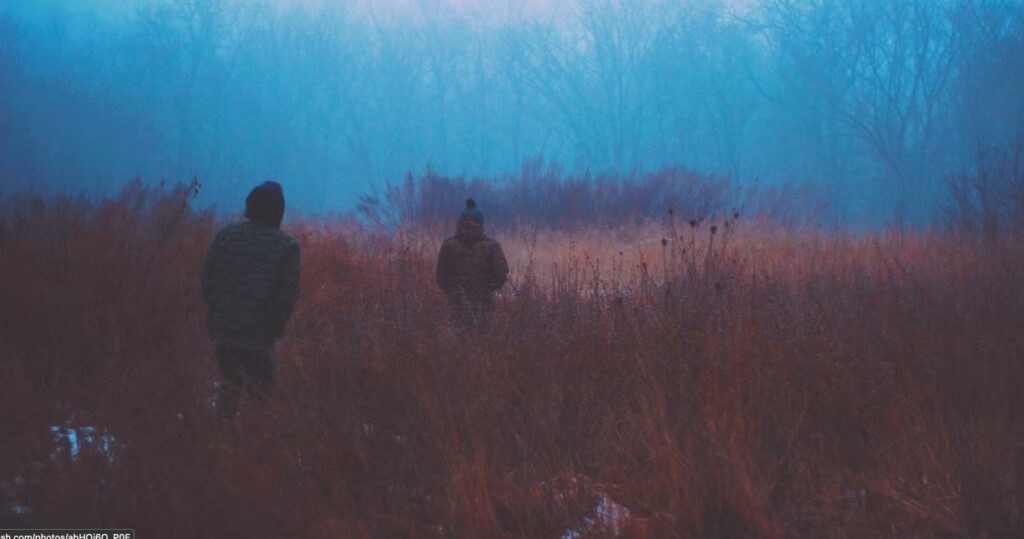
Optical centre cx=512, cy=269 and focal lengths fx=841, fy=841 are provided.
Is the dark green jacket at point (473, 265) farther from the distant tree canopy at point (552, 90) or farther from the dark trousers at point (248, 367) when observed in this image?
the distant tree canopy at point (552, 90)

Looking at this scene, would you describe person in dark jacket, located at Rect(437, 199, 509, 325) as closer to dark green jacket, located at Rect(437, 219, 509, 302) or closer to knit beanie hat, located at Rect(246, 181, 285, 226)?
dark green jacket, located at Rect(437, 219, 509, 302)

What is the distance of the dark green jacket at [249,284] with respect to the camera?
184 inches

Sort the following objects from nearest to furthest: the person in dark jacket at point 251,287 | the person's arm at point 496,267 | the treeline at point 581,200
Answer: the person in dark jacket at point 251,287 → the person's arm at point 496,267 → the treeline at point 581,200

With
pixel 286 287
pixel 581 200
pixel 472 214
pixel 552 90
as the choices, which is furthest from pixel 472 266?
pixel 552 90

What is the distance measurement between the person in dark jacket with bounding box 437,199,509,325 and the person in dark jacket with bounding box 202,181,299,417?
215 centimetres

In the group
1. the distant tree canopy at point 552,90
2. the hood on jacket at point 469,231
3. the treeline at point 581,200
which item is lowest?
the hood on jacket at point 469,231

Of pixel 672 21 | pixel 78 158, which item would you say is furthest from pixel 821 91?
pixel 78 158

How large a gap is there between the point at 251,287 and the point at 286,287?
0.19 meters

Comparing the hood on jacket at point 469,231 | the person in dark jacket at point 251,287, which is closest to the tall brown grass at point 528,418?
the person in dark jacket at point 251,287

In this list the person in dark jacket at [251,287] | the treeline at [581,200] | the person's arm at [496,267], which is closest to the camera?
the person in dark jacket at [251,287]

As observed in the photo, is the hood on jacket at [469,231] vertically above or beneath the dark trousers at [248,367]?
above

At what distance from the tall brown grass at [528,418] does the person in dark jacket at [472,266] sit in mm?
217

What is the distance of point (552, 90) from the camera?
133 feet

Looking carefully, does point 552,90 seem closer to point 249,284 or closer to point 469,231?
point 469,231
